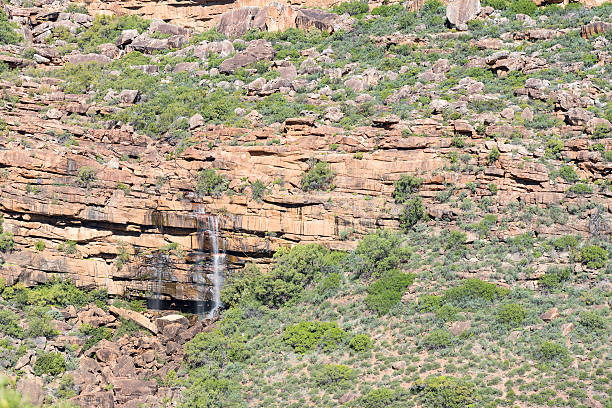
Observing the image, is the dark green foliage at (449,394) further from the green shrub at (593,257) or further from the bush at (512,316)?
the green shrub at (593,257)

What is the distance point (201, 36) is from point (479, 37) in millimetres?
23090

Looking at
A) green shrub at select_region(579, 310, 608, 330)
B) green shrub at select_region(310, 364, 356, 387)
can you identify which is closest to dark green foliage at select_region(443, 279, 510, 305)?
green shrub at select_region(579, 310, 608, 330)

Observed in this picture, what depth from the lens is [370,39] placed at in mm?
74312

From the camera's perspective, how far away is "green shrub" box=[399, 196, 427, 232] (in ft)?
172

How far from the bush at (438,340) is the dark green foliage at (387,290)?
3634 millimetres

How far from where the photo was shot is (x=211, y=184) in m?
53.8

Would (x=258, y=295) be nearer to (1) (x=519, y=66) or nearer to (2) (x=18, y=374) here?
(2) (x=18, y=374)

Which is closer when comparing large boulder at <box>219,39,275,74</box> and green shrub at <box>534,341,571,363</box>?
green shrub at <box>534,341,571,363</box>

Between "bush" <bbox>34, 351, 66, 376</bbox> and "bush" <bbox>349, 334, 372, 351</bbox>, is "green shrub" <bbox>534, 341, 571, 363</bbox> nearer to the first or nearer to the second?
"bush" <bbox>349, 334, 372, 351</bbox>

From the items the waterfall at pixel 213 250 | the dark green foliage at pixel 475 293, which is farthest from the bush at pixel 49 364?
the dark green foliage at pixel 475 293

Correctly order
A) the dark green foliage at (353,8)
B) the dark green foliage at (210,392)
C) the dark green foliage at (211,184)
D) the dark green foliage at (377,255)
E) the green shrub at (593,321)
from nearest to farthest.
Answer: the green shrub at (593,321) → the dark green foliage at (210,392) → the dark green foliage at (377,255) → the dark green foliage at (211,184) → the dark green foliage at (353,8)

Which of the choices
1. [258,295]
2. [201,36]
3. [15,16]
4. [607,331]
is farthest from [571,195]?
[15,16]

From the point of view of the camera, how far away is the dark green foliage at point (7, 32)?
74.4 m

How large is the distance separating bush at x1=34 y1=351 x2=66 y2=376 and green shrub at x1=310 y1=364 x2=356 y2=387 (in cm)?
1199
